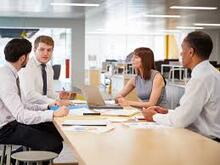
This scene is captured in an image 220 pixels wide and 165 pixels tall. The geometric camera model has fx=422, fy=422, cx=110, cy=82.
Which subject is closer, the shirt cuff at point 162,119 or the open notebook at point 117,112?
the shirt cuff at point 162,119

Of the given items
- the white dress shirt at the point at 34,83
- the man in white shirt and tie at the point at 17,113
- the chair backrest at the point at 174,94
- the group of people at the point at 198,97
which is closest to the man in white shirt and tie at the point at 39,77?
the white dress shirt at the point at 34,83

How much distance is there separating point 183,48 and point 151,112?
509 mm

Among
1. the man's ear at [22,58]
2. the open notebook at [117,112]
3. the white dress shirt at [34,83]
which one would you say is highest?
the man's ear at [22,58]

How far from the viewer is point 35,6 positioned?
985cm

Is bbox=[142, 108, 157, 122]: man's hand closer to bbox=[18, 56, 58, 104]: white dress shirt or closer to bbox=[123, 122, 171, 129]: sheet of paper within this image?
bbox=[123, 122, 171, 129]: sheet of paper

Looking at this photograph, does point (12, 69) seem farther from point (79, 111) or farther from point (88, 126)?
point (88, 126)

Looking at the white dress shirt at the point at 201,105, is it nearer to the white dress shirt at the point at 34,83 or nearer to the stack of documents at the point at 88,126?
the stack of documents at the point at 88,126

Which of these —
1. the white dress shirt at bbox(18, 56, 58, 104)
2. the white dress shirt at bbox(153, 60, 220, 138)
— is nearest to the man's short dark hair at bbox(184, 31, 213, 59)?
the white dress shirt at bbox(153, 60, 220, 138)

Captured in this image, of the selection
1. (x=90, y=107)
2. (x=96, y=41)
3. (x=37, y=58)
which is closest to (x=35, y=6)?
(x=37, y=58)

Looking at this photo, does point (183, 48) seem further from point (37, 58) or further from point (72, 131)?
point (37, 58)

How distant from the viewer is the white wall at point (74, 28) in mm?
12202

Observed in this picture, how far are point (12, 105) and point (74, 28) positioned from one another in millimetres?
9610

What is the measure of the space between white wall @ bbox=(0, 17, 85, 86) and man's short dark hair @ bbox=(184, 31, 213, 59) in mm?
9507

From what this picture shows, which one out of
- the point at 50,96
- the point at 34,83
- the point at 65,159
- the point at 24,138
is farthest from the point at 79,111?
the point at 65,159
